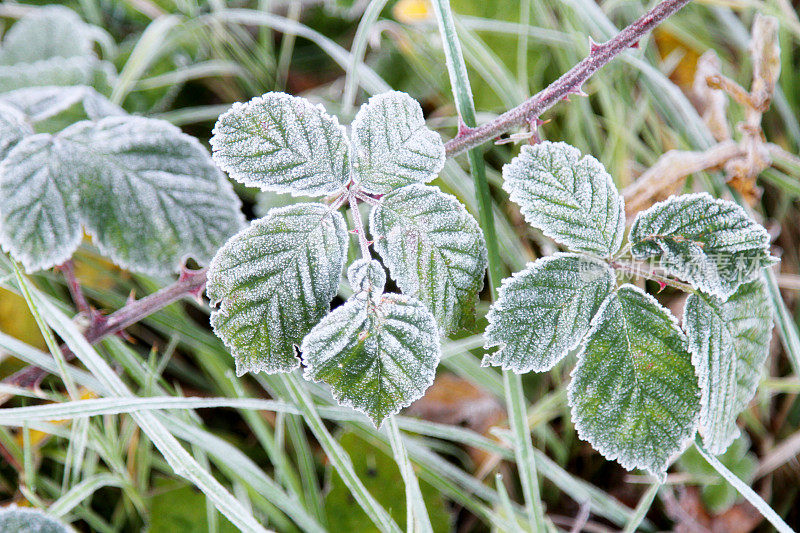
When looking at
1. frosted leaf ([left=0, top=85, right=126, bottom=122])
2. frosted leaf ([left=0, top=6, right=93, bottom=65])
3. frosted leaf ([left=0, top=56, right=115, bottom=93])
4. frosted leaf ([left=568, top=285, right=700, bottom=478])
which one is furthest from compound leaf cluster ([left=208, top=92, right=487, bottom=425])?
frosted leaf ([left=0, top=6, right=93, bottom=65])

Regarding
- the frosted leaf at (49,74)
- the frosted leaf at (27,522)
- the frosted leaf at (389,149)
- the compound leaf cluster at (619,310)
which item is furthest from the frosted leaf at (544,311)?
the frosted leaf at (49,74)

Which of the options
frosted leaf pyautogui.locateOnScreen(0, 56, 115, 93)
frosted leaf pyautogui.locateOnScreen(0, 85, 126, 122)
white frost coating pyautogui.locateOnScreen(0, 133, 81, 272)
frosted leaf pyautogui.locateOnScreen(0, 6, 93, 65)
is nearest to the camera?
white frost coating pyautogui.locateOnScreen(0, 133, 81, 272)

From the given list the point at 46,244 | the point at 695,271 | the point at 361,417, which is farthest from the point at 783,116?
the point at 46,244

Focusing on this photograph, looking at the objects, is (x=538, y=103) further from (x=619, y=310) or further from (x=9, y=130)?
(x=9, y=130)

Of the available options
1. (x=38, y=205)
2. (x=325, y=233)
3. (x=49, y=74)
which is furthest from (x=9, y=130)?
(x=325, y=233)

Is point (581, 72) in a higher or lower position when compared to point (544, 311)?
higher

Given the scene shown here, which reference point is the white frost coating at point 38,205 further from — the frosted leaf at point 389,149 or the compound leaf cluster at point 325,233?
the frosted leaf at point 389,149

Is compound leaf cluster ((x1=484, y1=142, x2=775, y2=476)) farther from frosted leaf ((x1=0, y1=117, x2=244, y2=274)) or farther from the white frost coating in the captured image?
the white frost coating
